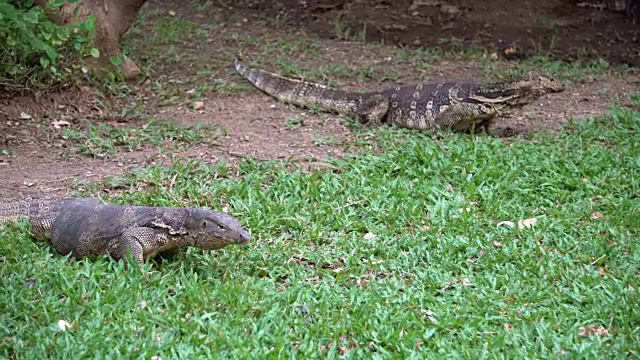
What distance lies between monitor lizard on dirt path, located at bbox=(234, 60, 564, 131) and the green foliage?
2.15 meters

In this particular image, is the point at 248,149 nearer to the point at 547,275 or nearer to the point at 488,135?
the point at 488,135

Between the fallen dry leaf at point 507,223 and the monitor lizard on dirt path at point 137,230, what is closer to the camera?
the monitor lizard on dirt path at point 137,230

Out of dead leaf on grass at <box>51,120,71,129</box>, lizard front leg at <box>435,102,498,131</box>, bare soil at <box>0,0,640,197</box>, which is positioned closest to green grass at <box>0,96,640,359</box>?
bare soil at <box>0,0,640,197</box>

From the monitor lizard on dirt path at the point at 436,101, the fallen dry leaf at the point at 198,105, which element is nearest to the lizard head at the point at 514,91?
the monitor lizard on dirt path at the point at 436,101

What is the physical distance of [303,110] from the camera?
8625 millimetres

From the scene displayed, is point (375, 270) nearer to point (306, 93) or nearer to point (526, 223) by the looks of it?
point (526, 223)

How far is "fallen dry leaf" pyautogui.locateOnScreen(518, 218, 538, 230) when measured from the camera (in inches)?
238

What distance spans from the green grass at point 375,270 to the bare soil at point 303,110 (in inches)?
19.9

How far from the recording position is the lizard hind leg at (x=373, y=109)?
8.35 meters

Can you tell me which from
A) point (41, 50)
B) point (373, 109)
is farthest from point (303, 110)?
point (41, 50)

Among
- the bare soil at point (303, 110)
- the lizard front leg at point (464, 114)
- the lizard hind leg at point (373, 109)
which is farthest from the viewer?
the lizard hind leg at point (373, 109)

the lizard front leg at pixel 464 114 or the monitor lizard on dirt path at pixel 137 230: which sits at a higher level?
the monitor lizard on dirt path at pixel 137 230

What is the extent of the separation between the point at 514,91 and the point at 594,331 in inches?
147

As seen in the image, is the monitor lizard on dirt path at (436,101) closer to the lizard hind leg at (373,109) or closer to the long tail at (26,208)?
the lizard hind leg at (373,109)
